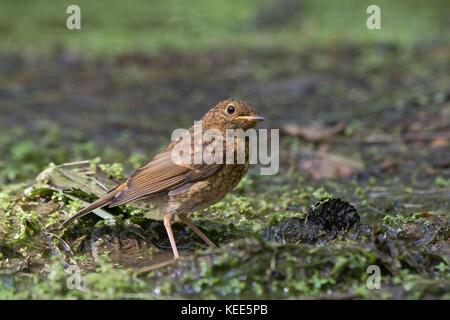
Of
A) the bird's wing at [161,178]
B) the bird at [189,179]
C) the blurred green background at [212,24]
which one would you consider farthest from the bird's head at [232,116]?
the blurred green background at [212,24]

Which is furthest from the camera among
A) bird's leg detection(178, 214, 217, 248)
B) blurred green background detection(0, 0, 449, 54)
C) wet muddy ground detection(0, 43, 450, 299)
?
blurred green background detection(0, 0, 449, 54)

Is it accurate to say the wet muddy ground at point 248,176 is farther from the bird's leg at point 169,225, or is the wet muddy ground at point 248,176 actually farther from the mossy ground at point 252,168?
the bird's leg at point 169,225

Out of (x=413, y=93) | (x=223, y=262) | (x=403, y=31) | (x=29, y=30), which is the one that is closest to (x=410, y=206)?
(x=223, y=262)

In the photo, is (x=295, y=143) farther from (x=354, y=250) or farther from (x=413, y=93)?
(x=354, y=250)

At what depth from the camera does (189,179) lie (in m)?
4.38

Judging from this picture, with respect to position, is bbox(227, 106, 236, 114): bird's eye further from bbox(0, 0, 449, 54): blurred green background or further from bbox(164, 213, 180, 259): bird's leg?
bbox(0, 0, 449, 54): blurred green background

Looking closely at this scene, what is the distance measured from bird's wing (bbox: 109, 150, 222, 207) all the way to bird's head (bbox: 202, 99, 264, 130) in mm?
394

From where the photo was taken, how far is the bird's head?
4.55 m

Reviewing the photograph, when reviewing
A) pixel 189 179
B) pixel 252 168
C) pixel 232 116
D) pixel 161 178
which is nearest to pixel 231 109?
pixel 232 116

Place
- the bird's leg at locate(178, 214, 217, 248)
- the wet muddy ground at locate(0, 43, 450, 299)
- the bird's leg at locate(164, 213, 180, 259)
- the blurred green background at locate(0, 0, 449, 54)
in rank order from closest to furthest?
the wet muddy ground at locate(0, 43, 450, 299) < the bird's leg at locate(164, 213, 180, 259) < the bird's leg at locate(178, 214, 217, 248) < the blurred green background at locate(0, 0, 449, 54)

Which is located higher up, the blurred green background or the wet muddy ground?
the blurred green background

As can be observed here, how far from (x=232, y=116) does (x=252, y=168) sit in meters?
2.48

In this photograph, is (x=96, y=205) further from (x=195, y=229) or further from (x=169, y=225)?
Result: (x=195, y=229)

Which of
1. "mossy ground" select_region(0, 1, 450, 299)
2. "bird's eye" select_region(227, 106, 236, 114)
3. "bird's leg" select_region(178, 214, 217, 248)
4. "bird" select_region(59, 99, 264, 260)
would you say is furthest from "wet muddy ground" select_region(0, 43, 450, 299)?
"bird's eye" select_region(227, 106, 236, 114)
